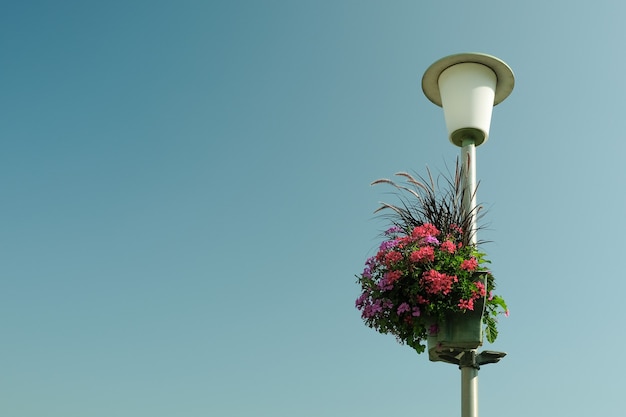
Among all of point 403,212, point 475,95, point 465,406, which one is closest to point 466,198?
point 403,212

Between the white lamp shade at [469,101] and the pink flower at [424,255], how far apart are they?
121 cm

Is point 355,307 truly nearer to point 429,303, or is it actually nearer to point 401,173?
point 429,303

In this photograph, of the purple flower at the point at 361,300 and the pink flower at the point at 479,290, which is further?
the purple flower at the point at 361,300

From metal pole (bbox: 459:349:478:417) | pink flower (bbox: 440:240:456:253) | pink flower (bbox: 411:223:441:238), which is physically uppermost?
pink flower (bbox: 411:223:441:238)

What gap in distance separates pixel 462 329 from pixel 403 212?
3.69 feet

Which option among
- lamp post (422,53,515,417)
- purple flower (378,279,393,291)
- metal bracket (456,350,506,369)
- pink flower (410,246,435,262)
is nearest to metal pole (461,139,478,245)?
lamp post (422,53,515,417)

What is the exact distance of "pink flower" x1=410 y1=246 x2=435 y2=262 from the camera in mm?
5387

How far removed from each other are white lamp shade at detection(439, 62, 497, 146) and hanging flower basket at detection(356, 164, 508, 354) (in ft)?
1.81

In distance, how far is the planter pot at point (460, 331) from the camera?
5.30 meters

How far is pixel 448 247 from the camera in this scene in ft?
17.8

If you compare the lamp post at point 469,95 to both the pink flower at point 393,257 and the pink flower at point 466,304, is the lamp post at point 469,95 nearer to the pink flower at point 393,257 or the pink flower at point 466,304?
the pink flower at point 393,257

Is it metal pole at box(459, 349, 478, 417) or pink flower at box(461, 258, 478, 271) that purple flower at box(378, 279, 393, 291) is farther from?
metal pole at box(459, 349, 478, 417)

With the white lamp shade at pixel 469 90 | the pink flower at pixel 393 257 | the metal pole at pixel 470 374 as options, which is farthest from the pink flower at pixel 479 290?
the white lamp shade at pixel 469 90

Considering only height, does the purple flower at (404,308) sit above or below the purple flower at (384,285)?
below
